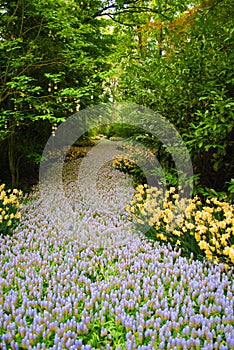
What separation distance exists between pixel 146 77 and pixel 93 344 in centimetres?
478

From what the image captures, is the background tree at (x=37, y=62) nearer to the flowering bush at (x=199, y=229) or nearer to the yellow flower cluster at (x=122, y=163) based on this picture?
the yellow flower cluster at (x=122, y=163)

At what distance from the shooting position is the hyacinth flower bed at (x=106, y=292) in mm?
2438

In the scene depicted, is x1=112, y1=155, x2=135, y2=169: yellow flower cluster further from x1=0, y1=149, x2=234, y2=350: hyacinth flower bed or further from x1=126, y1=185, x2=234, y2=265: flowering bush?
x1=0, y1=149, x2=234, y2=350: hyacinth flower bed

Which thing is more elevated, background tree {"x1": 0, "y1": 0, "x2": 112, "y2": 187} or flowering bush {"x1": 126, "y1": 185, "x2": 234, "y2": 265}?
background tree {"x1": 0, "y1": 0, "x2": 112, "y2": 187}

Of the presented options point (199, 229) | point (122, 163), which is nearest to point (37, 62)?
point (122, 163)

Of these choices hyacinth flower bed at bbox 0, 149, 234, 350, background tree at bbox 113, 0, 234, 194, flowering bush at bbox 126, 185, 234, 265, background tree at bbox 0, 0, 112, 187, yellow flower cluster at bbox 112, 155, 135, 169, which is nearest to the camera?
hyacinth flower bed at bbox 0, 149, 234, 350

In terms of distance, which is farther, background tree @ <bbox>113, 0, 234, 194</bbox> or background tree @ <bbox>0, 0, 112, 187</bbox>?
background tree @ <bbox>0, 0, 112, 187</bbox>

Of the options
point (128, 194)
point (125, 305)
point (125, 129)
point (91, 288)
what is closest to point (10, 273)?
point (91, 288)

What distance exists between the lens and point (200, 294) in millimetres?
2928

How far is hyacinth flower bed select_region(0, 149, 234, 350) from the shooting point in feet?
8.00

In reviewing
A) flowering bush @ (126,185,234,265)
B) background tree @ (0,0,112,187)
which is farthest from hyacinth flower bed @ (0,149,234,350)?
background tree @ (0,0,112,187)

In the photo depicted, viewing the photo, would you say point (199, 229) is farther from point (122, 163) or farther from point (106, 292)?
point (122, 163)

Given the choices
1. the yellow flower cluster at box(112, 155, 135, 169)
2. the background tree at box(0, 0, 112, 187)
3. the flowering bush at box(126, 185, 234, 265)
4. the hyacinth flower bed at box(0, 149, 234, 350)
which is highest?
the background tree at box(0, 0, 112, 187)

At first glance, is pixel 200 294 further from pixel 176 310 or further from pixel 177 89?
pixel 177 89
